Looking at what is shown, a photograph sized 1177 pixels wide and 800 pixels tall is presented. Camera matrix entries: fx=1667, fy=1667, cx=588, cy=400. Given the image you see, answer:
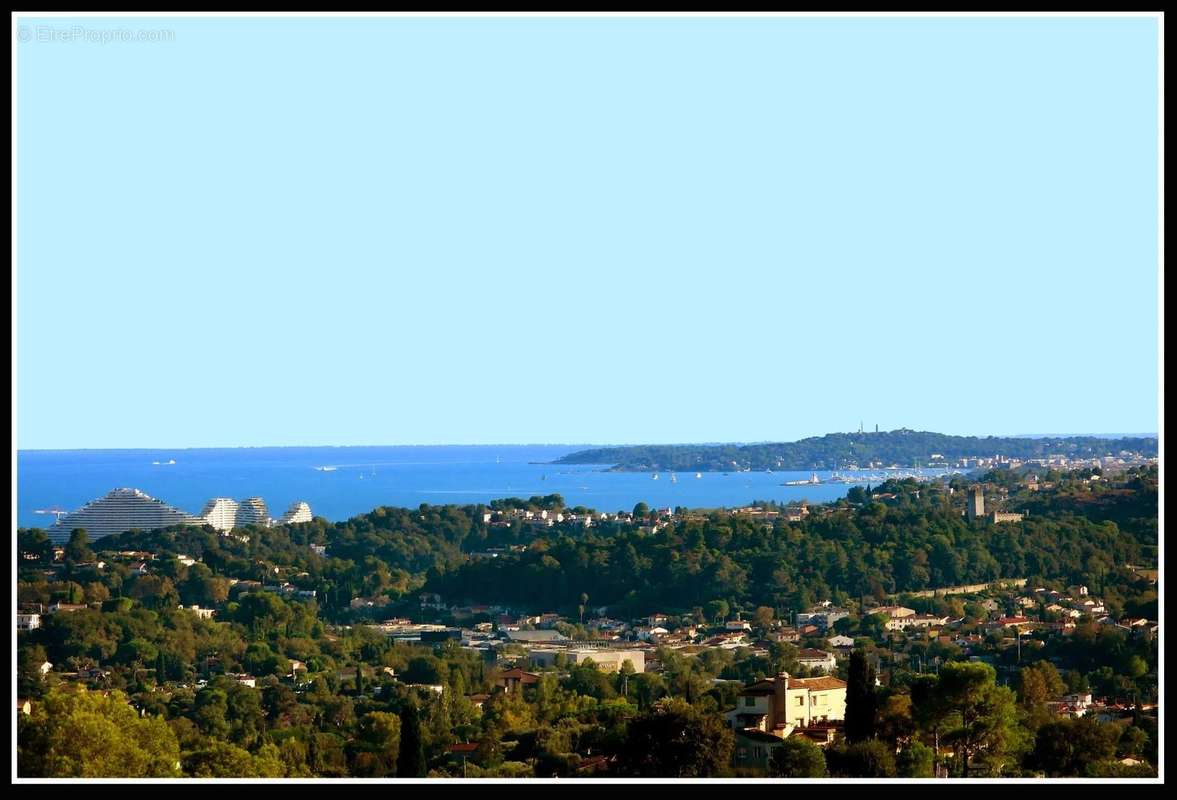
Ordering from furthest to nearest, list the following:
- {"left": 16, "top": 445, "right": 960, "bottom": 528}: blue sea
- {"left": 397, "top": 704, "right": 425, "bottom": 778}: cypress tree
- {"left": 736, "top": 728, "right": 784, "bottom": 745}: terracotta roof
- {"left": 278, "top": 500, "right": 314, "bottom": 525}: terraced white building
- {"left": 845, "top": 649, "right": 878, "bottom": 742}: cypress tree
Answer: {"left": 16, "top": 445, "right": 960, "bottom": 528}: blue sea, {"left": 278, "top": 500, "right": 314, "bottom": 525}: terraced white building, {"left": 397, "top": 704, "right": 425, "bottom": 778}: cypress tree, {"left": 736, "top": 728, "right": 784, "bottom": 745}: terracotta roof, {"left": 845, "top": 649, "right": 878, "bottom": 742}: cypress tree

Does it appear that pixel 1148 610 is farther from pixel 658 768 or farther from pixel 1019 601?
pixel 658 768

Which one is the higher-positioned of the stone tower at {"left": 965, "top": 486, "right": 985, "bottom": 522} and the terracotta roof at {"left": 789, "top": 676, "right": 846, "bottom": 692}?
the stone tower at {"left": 965, "top": 486, "right": 985, "bottom": 522}

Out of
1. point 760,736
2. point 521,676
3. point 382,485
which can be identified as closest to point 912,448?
point 382,485

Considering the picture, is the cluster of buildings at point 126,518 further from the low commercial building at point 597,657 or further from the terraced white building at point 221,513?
the low commercial building at point 597,657

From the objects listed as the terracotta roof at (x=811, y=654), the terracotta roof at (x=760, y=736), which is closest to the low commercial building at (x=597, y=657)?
the terracotta roof at (x=811, y=654)

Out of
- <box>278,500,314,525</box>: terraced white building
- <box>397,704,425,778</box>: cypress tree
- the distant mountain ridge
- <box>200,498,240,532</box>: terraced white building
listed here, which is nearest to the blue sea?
the distant mountain ridge

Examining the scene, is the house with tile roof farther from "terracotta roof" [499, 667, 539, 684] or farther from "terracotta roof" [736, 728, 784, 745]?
"terracotta roof" [499, 667, 539, 684]
